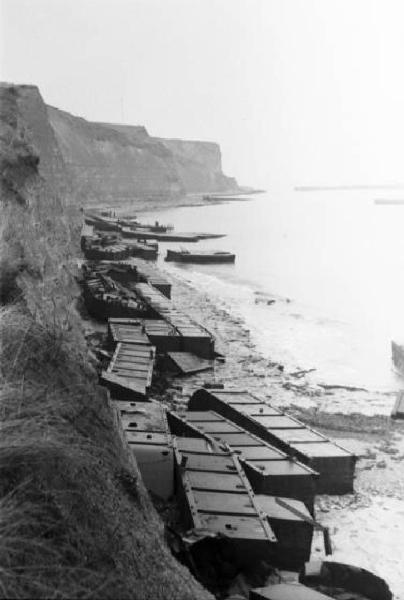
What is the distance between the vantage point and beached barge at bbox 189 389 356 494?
8742mm

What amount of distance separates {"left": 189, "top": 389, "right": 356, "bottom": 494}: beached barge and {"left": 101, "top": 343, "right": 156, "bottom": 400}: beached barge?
1.22 metres

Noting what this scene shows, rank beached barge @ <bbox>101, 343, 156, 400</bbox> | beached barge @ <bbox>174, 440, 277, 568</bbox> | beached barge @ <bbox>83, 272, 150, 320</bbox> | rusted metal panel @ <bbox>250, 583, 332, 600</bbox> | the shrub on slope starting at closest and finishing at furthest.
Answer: the shrub on slope
rusted metal panel @ <bbox>250, 583, 332, 600</bbox>
beached barge @ <bbox>174, 440, 277, 568</bbox>
beached barge @ <bbox>101, 343, 156, 400</bbox>
beached barge @ <bbox>83, 272, 150, 320</bbox>

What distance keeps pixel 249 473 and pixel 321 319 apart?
18361 millimetres

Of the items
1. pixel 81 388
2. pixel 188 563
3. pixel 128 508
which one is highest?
pixel 81 388

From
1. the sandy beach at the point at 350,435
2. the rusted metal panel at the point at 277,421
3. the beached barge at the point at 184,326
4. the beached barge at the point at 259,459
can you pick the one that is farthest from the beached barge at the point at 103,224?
the beached barge at the point at 259,459

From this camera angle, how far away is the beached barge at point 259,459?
7676 mm

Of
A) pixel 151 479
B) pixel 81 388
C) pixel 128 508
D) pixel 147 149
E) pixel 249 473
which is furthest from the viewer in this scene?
pixel 147 149

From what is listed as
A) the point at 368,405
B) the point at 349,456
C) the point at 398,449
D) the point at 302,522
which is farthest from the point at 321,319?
the point at 302,522

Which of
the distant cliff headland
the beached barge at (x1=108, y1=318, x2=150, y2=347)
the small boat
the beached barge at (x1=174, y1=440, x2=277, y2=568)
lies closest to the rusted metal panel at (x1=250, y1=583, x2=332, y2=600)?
the beached barge at (x1=174, y1=440, x2=277, y2=568)

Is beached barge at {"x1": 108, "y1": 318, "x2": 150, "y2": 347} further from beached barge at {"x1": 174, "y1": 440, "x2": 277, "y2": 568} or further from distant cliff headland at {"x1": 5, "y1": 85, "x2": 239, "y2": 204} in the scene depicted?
distant cliff headland at {"x1": 5, "y1": 85, "x2": 239, "y2": 204}

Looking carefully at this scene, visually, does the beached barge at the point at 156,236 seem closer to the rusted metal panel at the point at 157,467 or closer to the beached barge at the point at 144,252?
the beached barge at the point at 144,252

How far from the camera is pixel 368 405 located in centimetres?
1405

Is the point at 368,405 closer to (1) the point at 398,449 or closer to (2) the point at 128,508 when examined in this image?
(1) the point at 398,449

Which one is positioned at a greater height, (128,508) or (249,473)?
(128,508)
